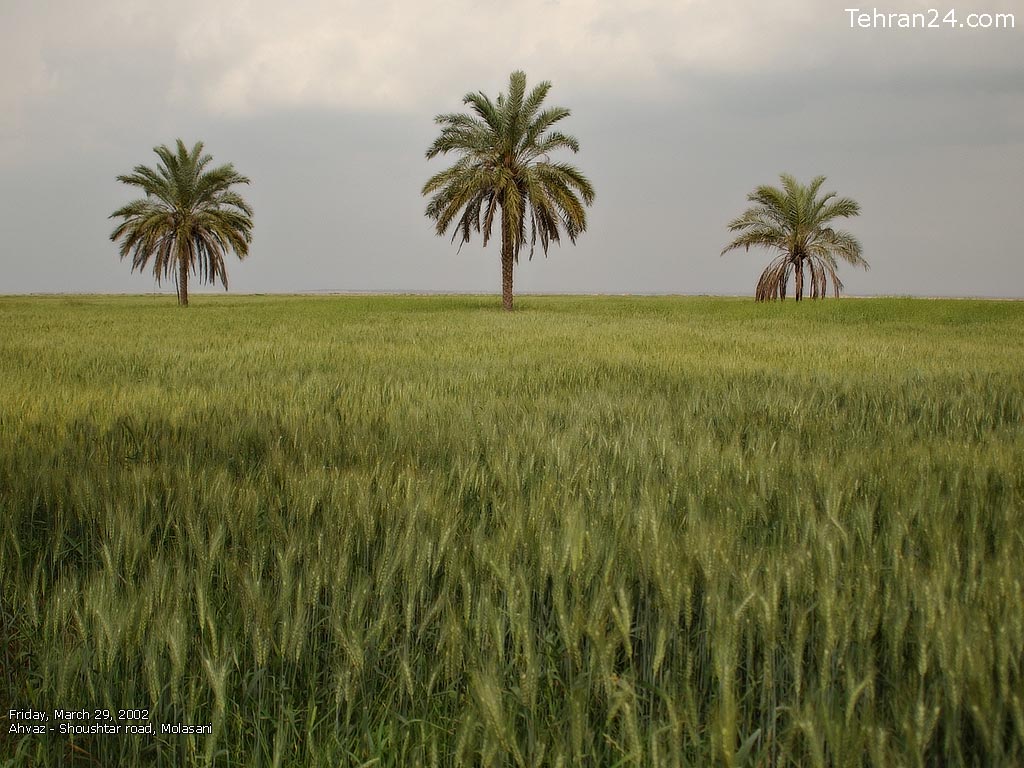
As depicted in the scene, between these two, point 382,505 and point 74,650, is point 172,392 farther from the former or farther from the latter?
point 74,650

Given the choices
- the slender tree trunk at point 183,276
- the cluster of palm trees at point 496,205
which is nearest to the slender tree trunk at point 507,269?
the cluster of palm trees at point 496,205

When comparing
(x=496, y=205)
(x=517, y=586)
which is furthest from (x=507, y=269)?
(x=517, y=586)

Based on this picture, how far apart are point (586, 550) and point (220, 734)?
0.93 metres

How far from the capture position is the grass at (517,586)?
3.79 ft

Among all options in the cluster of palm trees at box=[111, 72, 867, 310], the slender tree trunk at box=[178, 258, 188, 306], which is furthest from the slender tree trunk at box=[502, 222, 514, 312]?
the slender tree trunk at box=[178, 258, 188, 306]

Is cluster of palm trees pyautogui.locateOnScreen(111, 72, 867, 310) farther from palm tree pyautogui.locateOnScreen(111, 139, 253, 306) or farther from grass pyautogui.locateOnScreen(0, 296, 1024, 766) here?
grass pyautogui.locateOnScreen(0, 296, 1024, 766)

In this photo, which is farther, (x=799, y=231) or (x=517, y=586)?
(x=799, y=231)

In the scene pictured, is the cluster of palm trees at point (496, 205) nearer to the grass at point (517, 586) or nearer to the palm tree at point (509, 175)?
the palm tree at point (509, 175)

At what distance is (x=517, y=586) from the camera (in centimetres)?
160

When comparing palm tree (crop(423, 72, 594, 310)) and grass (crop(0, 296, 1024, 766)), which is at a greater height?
palm tree (crop(423, 72, 594, 310))

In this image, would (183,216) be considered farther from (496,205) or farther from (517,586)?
(517,586)

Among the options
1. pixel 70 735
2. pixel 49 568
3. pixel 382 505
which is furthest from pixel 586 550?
pixel 49 568

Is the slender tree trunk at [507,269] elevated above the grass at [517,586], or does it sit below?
above

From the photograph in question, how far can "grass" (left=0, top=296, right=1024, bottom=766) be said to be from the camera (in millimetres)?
1154
